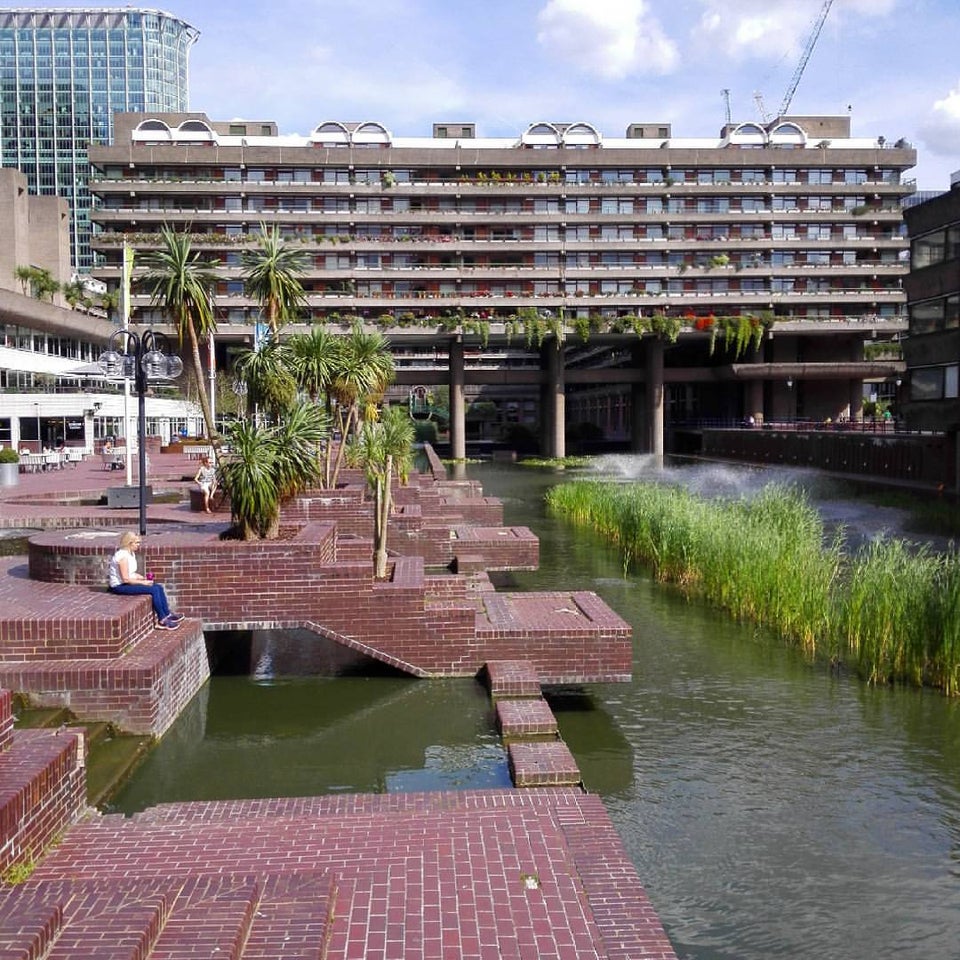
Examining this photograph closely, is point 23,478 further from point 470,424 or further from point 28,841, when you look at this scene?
point 470,424

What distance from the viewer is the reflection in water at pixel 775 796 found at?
6.75 m

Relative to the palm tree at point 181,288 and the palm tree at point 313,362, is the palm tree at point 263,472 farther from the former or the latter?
the palm tree at point 313,362

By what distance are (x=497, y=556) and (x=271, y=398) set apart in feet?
25.4

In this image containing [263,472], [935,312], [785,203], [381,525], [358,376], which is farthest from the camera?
[785,203]

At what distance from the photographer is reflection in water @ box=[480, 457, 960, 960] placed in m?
6.75

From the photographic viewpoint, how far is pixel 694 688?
1243cm

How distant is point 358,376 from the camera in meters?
29.0

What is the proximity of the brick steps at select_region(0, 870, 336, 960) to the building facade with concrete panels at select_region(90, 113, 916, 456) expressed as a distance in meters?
64.4

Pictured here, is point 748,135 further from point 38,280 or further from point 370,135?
point 38,280

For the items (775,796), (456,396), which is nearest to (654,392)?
(456,396)

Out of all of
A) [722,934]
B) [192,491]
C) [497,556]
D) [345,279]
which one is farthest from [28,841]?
[345,279]

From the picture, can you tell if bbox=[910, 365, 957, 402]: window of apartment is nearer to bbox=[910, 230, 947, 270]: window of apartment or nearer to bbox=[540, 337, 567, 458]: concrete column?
bbox=[910, 230, 947, 270]: window of apartment

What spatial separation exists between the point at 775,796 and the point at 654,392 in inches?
2583

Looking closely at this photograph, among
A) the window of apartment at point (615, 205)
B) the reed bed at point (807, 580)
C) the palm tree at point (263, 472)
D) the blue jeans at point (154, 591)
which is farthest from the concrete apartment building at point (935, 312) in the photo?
the window of apartment at point (615, 205)
